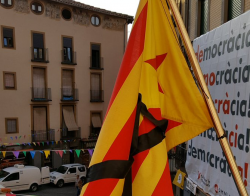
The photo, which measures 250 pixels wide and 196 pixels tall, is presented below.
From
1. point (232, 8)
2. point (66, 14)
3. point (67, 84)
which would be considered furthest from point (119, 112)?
point (66, 14)

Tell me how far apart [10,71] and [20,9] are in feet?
17.6

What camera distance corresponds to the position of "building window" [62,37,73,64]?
77.0 feet

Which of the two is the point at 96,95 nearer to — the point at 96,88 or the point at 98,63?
the point at 96,88

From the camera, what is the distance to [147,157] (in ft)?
7.63

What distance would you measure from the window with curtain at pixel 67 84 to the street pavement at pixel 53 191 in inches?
329

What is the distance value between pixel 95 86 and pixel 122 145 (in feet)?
76.2

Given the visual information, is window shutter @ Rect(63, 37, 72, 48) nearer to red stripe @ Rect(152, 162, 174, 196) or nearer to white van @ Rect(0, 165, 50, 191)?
white van @ Rect(0, 165, 50, 191)

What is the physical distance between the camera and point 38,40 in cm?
2209

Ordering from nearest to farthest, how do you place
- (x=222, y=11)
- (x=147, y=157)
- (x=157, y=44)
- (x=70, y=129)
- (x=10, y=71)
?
(x=147, y=157) < (x=157, y=44) < (x=222, y=11) < (x=10, y=71) < (x=70, y=129)

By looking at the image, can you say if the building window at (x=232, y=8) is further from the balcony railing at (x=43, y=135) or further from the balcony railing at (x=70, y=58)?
the balcony railing at (x=43, y=135)

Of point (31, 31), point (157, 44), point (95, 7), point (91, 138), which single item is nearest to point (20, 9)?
point (31, 31)

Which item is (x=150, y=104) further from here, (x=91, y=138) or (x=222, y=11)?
(x=91, y=138)

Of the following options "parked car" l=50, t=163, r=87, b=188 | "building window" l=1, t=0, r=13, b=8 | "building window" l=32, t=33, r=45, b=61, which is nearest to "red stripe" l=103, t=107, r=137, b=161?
"parked car" l=50, t=163, r=87, b=188

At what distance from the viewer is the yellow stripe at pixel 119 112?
2256mm
